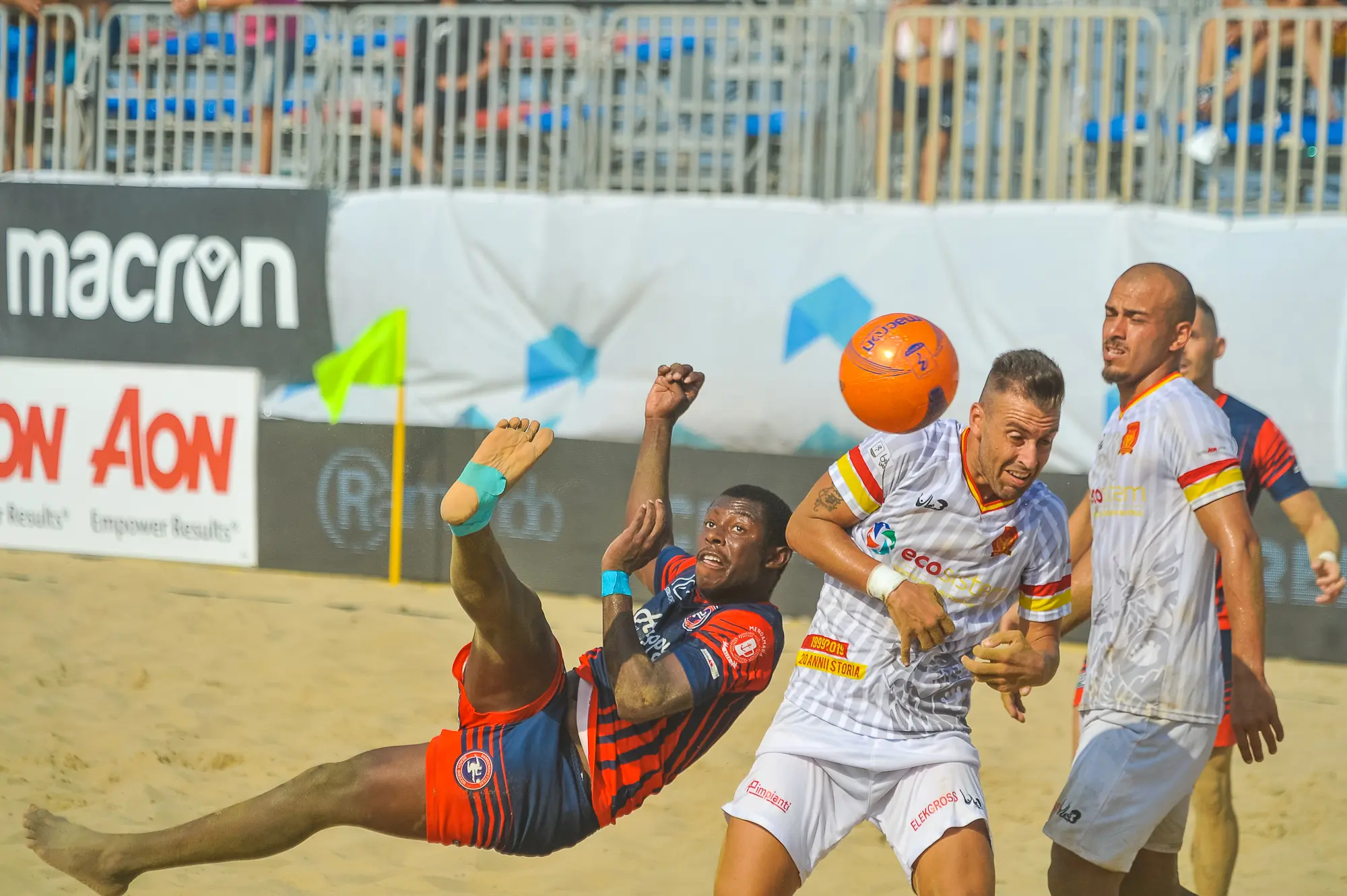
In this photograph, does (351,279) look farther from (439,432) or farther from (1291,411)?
(1291,411)

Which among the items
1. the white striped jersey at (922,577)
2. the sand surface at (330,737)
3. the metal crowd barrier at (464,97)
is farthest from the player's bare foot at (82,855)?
the metal crowd barrier at (464,97)

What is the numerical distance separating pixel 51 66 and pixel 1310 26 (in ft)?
28.1

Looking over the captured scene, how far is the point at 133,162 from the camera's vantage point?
10250 mm

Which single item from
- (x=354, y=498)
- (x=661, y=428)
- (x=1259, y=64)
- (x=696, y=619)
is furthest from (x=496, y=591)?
(x=1259, y=64)

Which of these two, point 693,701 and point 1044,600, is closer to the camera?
point 693,701

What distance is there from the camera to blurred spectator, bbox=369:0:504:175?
30.8 ft

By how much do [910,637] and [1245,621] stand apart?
973 mm

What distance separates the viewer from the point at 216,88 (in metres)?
9.92

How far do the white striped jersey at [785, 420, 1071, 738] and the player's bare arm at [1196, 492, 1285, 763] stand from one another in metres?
0.43

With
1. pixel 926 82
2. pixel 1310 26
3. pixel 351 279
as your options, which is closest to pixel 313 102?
pixel 351 279

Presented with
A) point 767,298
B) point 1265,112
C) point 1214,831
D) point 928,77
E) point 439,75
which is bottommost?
point 1214,831

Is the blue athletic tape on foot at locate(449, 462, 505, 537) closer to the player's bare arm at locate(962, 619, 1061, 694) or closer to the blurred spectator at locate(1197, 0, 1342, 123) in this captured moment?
the player's bare arm at locate(962, 619, 1061, 694)

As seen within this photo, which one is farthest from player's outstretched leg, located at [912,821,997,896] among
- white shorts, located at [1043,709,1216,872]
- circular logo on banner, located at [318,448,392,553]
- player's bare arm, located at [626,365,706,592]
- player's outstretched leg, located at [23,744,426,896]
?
circular logo on banner, located at [318,448,392,553]

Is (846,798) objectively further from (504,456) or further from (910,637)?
(504,456)
